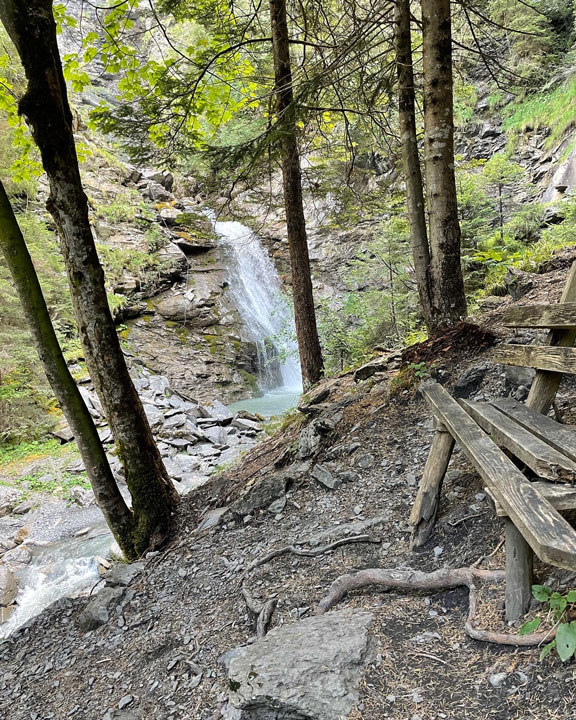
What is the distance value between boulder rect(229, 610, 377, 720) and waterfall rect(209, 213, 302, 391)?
11.7 meters

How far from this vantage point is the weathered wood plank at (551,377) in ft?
8.50

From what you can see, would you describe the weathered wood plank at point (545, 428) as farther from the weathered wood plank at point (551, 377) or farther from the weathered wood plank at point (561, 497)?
the weathered wood plank at point (561, 497)

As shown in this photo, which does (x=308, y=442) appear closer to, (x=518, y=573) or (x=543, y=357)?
(x=543, y=357)

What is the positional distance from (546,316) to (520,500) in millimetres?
1410

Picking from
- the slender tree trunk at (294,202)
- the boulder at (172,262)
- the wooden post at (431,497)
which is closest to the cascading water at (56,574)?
the wooden post at (431,497)

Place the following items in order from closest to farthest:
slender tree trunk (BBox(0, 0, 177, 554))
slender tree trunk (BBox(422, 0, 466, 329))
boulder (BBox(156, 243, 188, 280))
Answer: slender tree trunk (BBox(0, 0, 177, 554)), slender tree trunk (BBox(422, 0, 466, 329)), boulder (BBox(156, 243, 188, 280))

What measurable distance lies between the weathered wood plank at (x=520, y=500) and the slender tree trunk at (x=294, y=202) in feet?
15.0

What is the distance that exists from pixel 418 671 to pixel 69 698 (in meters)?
2.54

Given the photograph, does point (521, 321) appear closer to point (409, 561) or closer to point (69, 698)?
point (409, 561)

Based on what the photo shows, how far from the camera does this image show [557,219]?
1135 cm

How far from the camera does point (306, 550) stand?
10.5 feet

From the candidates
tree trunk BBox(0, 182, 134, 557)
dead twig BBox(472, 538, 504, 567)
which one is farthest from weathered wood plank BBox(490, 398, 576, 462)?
tree trunk BBox(0, 182, 134, 557)

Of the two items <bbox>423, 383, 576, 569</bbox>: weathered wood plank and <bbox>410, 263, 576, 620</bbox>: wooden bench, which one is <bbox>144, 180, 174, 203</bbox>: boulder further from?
<bbox>423, 383, 576, 569</bbox>: weathered wood plank

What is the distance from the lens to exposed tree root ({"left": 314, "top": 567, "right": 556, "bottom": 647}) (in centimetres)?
169
